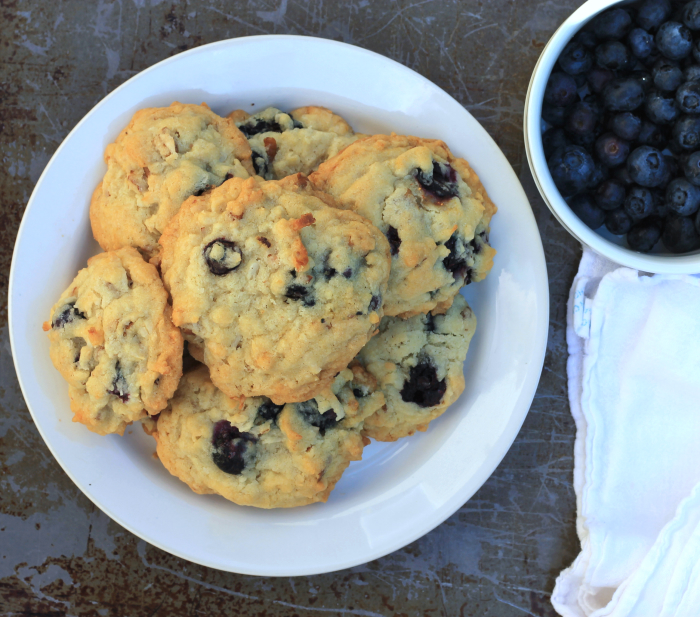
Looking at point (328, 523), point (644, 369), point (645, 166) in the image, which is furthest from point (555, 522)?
point (645, 166)

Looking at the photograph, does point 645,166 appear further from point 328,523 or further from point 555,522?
point 328,523

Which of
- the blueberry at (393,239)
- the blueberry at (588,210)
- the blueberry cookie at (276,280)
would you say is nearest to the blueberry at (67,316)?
the blueberry cookie at (276,280)

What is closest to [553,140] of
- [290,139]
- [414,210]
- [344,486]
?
[414,210]

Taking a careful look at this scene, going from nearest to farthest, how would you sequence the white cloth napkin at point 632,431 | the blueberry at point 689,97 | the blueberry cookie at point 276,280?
1. the blueberry cookie at point 276,280
2. the blueberry at point 689,97
3. the white cloth napkin at point 632,431

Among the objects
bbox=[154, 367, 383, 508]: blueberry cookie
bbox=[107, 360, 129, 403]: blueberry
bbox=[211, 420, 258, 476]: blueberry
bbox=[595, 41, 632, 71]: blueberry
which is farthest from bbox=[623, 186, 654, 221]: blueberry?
bbox=[107, 360, 129, 403]: blueberry

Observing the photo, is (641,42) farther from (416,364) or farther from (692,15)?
(416,364)

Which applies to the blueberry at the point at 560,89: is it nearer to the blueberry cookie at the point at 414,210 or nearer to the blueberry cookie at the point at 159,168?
Answer: the blueberry cookie at the point at 414,210
